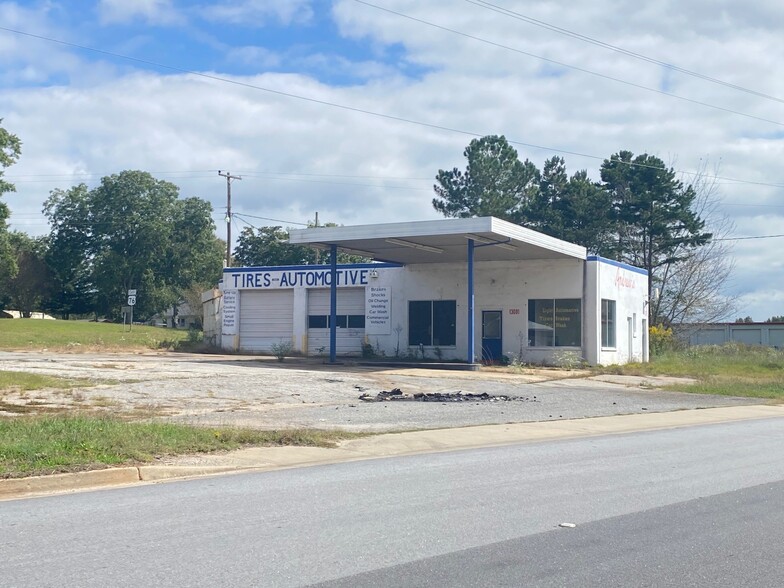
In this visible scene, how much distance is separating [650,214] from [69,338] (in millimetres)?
35329

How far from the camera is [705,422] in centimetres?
1969

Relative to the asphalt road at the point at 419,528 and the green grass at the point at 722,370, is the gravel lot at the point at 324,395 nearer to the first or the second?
the green grass at the point at 722,370

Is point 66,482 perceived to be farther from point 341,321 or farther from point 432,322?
point 341,321

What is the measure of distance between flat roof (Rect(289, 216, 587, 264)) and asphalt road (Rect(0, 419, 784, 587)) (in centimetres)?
1840

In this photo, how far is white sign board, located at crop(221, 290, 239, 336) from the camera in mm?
43750

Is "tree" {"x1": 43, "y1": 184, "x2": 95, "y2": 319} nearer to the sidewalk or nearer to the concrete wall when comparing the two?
the concrete wall

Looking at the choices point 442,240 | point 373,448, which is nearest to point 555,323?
point 442,240

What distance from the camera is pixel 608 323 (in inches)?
1469

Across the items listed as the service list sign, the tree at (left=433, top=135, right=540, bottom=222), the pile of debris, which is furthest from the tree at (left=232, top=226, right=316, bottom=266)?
the pile of debris

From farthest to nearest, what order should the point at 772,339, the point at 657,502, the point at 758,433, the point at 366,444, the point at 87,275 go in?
the point at 87,275
the point at 772,339
the point at 758,433
the point at 366,444
the point at 657,502

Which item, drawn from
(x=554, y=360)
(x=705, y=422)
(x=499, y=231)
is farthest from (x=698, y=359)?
(x=705, y=422)

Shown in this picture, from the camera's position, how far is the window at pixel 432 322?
38.8 m

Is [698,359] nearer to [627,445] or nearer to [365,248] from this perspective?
[365,248]

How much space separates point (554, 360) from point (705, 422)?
→ 16597 mm
